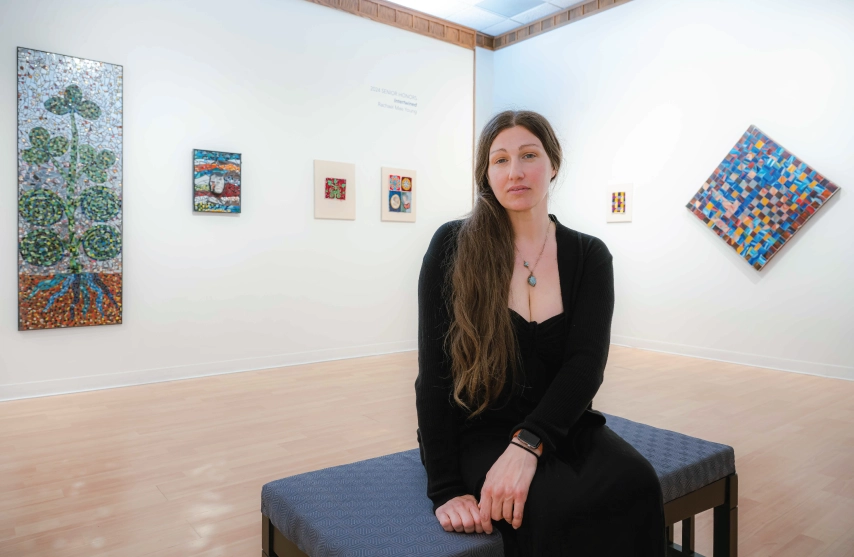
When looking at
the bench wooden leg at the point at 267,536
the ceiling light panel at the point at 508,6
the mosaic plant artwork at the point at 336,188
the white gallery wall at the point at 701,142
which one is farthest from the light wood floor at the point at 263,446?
the ceiling light panel at the point at 508,6

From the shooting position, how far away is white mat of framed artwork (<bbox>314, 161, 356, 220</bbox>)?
638 centimetres

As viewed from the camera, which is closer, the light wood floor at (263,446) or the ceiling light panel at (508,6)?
the light wood floor at (263,446)

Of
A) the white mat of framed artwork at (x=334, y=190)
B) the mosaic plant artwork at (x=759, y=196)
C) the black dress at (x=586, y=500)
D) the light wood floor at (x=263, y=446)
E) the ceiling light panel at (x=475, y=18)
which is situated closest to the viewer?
the black dress at (x=586, y=500)

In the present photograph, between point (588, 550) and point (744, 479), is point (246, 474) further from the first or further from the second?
point (744, 479)

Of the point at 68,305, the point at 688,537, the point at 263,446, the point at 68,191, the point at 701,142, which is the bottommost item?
the point at 263,446

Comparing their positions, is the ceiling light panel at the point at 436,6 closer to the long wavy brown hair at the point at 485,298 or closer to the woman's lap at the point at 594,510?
the long wavy brown hair at the point at 485,298

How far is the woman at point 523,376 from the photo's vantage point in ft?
4.48

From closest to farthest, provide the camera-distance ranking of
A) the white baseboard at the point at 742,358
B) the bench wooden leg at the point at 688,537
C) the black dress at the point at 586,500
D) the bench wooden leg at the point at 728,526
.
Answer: the black dress at the point at 586,500 → the bench wooden leg at the point at 728,526 → the bench wooden leg at the point at 688,537 → the white baseboard at the point at 742,358

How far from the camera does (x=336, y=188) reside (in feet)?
21.3

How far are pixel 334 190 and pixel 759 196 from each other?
14.1ft

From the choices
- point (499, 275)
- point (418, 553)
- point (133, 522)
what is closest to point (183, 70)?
point (133, 522)

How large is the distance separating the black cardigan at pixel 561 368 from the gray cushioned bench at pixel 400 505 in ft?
0.42

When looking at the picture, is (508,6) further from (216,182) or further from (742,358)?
(742,358)

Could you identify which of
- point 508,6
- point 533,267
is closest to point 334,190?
point 508,6
